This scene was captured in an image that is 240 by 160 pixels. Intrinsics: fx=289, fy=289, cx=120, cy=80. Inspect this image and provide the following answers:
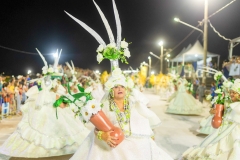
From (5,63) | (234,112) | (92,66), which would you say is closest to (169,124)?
(234,112)

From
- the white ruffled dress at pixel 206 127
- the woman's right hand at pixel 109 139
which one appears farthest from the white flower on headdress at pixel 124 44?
the white ruffled dress at pixel 206 127

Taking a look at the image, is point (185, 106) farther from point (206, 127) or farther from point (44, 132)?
point (44, 132)

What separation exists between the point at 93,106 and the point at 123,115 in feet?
2.17

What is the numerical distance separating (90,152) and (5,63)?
3146 cm

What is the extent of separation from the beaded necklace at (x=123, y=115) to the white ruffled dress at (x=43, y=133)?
2.76m

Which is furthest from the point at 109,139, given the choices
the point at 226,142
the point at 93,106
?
the point at 226,142

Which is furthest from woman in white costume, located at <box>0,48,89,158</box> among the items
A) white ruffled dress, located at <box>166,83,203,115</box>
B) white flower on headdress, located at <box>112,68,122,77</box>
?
white ruffled dress, located at <box>166,83,203,115</box>

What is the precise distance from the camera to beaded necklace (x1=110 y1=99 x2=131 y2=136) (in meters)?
4.26

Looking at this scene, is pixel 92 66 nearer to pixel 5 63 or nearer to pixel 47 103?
pixel 5 63

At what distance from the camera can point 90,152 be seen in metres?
4.22

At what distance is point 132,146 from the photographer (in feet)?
13.6

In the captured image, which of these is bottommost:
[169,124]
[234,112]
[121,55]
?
[169,124]

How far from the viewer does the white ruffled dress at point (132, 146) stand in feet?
13.5

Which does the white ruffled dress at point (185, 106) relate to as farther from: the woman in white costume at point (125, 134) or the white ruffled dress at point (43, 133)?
the woman in white costume at point (125, 134)
